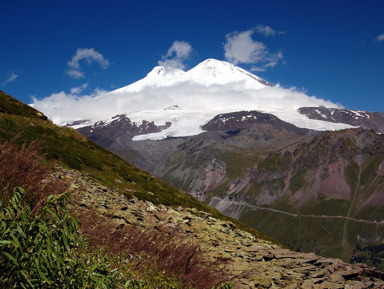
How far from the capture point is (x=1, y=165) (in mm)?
9914

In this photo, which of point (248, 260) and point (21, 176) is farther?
point (248, 260)

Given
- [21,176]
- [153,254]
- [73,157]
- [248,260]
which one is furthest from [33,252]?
[73,157]

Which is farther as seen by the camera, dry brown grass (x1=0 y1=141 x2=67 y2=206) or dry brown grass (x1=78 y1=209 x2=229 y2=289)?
dry brown grass (x1=78 y1=209 x2=229 y2=289)

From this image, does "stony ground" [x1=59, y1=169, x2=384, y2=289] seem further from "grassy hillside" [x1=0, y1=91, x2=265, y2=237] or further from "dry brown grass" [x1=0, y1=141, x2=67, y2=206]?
"grassy hillside" [x1=0, y1=91, x2=265, y2=237]

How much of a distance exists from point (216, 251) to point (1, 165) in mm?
13562

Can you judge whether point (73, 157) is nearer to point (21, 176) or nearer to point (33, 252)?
point (21, 176)

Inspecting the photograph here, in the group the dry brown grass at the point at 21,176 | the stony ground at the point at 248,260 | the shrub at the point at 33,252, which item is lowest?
the stony ground at the point at 248,260

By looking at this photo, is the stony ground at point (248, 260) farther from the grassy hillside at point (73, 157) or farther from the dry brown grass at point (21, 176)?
the grassy hillside at point (73, 157)

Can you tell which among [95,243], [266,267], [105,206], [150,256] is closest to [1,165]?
[95,243]

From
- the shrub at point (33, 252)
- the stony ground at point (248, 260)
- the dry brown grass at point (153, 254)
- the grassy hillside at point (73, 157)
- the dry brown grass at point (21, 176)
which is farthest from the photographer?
the grassy hillside at point (73, 157)

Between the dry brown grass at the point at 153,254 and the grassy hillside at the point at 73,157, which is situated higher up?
the grassy hillside at the point at 73,157

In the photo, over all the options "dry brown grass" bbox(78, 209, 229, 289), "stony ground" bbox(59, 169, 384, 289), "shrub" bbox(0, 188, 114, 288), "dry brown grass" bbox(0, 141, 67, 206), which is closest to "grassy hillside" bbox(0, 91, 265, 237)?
"stony ground" bbox(59, 169, 384, 289)

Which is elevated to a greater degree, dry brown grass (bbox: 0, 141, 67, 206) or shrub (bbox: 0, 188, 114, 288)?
dry brown grass (bbox: 0, 141, 67, 206)

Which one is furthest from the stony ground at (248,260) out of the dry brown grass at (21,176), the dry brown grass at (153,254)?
the dry brown grass at (21,176)
